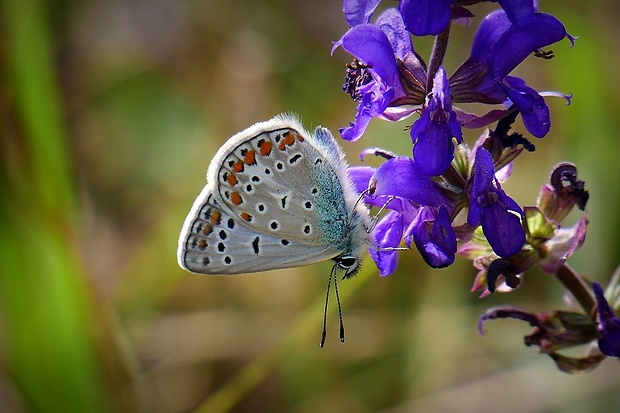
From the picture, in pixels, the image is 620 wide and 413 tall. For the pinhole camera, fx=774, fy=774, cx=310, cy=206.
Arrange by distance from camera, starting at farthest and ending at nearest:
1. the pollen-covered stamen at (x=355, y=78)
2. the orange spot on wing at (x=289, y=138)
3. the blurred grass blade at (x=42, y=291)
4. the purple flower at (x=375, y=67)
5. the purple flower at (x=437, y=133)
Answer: the blurred grass blade at (x=42, y=291) → the orange spot on wing at (x=289, y=138) → the pollen-covered stamen at (x=355, y=78) → the purple flower at (x=375, y=67) → the purple flower at (x=437, y=133)

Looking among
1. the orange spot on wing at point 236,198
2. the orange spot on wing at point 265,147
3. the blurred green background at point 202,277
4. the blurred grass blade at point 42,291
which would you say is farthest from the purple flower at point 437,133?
the blurred grass blade at point 42,291

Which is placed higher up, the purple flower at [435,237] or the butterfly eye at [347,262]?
the purple flower at [435,237]

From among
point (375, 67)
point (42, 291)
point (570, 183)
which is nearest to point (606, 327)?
point (570, 183)

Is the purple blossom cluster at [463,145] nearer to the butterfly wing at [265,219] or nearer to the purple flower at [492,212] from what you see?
the purple flower at [492,212]

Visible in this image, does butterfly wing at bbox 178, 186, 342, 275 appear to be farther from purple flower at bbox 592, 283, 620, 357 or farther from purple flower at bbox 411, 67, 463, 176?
purple flower at bbox 592, 283, 620, 357

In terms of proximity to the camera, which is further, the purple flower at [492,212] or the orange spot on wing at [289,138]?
the orange spot on wing at [289,138]

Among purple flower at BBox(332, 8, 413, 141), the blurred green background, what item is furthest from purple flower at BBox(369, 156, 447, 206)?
the blurred green background
